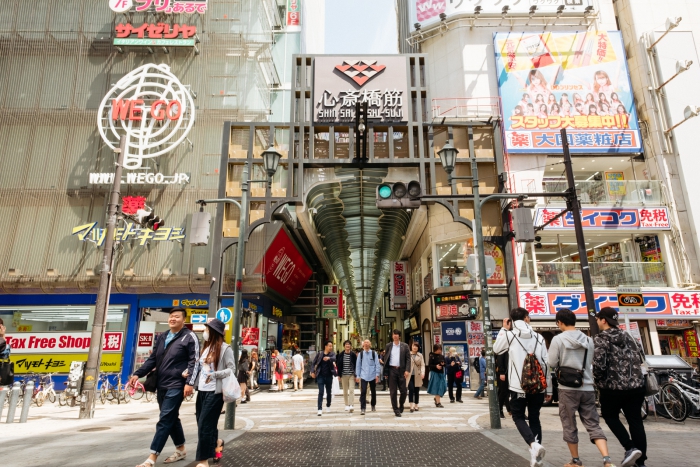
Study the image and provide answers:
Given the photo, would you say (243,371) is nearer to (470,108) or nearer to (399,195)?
(399,195)

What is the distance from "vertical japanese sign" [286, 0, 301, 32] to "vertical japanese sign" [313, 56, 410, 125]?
1496 cm

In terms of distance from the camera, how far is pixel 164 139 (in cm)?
2008

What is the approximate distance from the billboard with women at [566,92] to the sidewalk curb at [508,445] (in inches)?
596

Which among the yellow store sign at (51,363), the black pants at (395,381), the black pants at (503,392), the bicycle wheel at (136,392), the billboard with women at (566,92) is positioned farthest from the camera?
the billboard with women at (566,92)

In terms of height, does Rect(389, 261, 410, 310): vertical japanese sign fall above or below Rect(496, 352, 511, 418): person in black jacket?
above

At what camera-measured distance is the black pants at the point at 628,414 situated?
191 inches

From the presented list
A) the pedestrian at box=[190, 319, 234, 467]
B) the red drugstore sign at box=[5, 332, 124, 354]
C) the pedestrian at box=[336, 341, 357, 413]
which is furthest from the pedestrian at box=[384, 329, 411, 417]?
the red drugstore sign at box=[5, 332, 124, 354]

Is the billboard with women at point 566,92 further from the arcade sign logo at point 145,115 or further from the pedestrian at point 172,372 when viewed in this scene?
the pedestrian at point 172,372

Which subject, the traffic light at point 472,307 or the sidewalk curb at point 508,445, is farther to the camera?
the traffic light at point 472,307

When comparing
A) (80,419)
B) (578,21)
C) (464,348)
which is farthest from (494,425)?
(578,21)

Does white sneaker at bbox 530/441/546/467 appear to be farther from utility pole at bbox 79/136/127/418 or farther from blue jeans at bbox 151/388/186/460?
utility pole at bbox 79/136/127/418

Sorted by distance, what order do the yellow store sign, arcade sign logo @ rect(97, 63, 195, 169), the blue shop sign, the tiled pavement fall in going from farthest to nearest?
1. arcade sign logo @ rect(97, 63, 195, 169)
2. the blue shop sign
3. the yellow store sign
4. the tiled pavement

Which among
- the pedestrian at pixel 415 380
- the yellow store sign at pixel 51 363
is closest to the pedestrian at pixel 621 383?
the pedestrian at pixel 415 380

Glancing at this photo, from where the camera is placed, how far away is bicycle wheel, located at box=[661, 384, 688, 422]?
921cm
